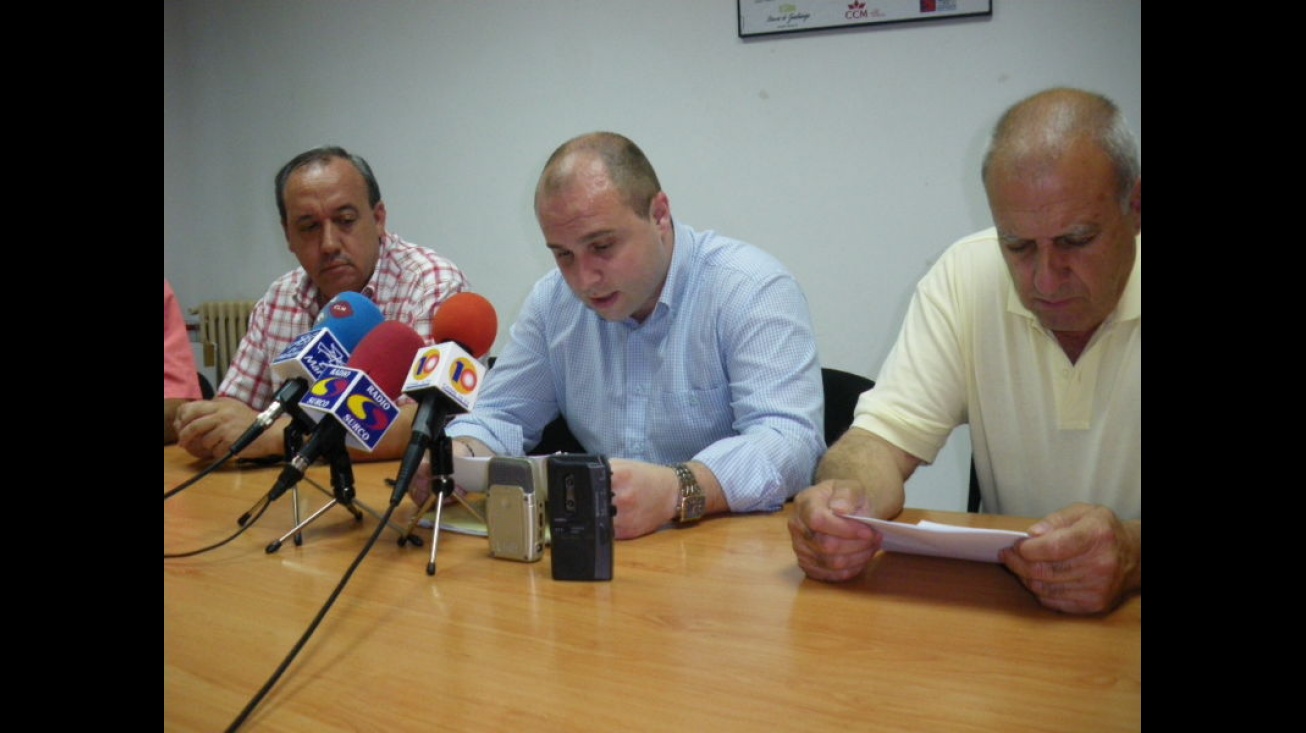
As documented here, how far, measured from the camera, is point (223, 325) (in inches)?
182

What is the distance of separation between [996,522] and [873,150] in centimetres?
192

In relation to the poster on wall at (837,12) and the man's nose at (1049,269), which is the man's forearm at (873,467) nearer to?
→ the man's nose at (1049,269)

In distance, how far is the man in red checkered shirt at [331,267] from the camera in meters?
2.60

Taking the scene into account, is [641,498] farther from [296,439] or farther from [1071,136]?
[1071,136]

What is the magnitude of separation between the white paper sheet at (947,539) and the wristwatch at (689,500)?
1.11 feet

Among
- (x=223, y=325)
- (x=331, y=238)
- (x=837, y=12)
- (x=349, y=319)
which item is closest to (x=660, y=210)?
(x=349, y=319)

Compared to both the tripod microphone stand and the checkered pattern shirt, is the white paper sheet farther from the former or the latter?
the checkered pattern shirt

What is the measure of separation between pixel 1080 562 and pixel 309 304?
2.35m

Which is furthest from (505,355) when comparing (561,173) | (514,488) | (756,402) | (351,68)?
(351,68)

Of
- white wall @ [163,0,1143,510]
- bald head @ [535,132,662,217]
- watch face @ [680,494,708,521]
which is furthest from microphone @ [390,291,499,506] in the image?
white wall @ [163,0,1143,510]
